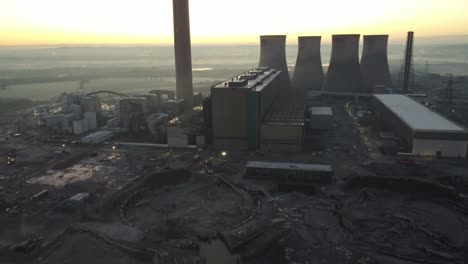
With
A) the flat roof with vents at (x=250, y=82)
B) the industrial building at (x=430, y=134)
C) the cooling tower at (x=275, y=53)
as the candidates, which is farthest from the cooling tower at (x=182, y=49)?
the industrial building at (x=430, y=134)

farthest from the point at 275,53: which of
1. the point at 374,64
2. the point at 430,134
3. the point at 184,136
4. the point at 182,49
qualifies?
the point at 430,134

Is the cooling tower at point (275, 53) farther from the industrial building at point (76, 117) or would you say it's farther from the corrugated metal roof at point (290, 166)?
the corrugated metal roof at point (290, 166)

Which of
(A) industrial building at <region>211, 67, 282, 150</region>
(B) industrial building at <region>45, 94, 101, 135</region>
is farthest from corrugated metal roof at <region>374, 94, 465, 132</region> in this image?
(B) industrial building at <region>45, 94, 101, 135</region>

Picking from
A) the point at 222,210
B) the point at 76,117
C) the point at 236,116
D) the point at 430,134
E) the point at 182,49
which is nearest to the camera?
the point at 222,210

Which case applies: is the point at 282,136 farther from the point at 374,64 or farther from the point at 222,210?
the point at 374,64

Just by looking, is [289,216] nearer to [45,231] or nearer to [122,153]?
[45,231]

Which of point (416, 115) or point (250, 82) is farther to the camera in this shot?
point (250, 82)
